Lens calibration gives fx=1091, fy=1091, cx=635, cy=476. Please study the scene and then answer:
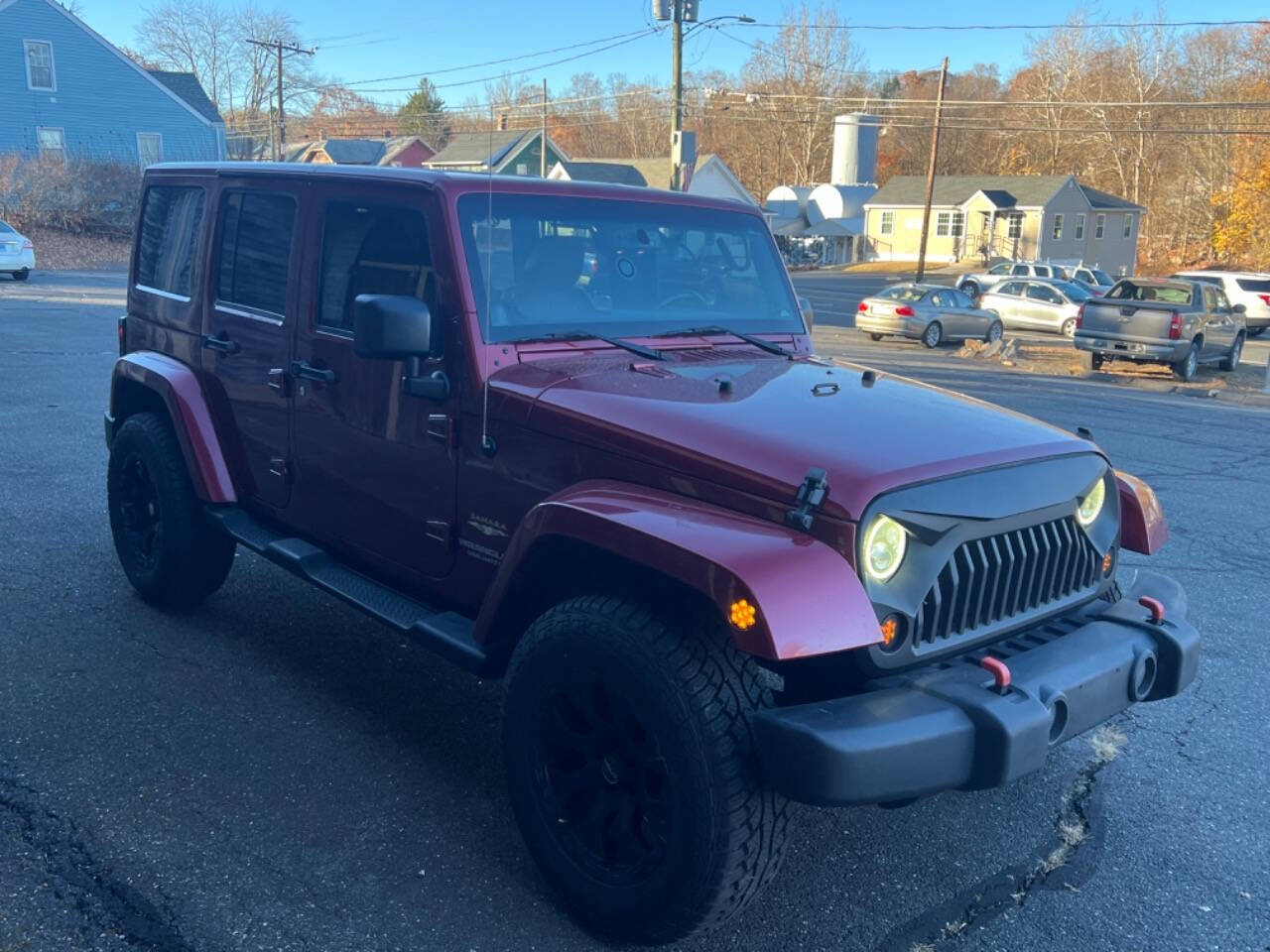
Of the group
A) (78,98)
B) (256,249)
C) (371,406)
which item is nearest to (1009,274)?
(78,98)

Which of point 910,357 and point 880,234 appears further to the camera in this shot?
point 880,234

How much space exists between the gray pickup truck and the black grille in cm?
1659

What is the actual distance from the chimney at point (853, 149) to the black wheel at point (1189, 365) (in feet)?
196

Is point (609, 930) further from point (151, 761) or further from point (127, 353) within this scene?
point (127, 353)

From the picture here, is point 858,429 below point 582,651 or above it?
above

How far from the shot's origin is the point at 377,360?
376 centimetres

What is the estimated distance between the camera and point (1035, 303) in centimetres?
2850

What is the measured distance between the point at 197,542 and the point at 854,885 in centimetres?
318

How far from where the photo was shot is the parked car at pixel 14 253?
2453cm

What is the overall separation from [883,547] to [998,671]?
1.37ft

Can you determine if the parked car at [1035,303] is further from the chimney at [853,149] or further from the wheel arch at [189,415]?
the chimney at [853,149]

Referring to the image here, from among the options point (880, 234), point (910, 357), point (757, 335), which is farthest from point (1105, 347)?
point (880, 234)

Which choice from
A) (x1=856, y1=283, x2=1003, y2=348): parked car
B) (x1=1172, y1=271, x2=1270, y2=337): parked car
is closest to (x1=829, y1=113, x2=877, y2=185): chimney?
(x1=1172, y1=271, x2=1270, y2=337): parked car

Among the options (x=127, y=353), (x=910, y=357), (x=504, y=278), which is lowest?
(x=910, y=357)
